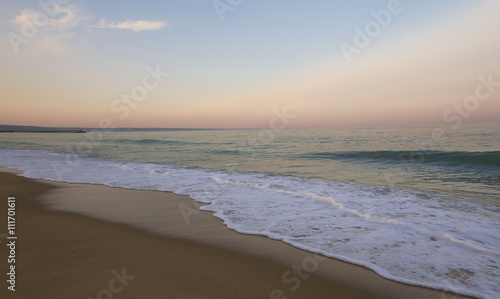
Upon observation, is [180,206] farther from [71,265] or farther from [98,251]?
[71,265]

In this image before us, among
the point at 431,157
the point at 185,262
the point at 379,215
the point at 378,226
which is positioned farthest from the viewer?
the point at 431,157

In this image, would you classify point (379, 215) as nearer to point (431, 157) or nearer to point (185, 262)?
point (185, 262)

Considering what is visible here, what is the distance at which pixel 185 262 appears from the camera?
3631 millimetres

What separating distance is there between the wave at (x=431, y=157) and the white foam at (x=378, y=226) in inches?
386

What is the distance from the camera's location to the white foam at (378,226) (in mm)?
3539

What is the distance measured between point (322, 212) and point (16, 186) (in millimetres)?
9447

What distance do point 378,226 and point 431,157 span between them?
14.8 m

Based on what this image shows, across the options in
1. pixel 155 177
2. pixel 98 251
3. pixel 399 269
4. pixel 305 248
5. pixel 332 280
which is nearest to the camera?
pixel 332 280

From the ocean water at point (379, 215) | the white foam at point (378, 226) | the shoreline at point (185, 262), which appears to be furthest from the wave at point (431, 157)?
the shoreline at point (185, 262)

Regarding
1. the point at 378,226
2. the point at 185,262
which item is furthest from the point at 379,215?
the point at 185,262

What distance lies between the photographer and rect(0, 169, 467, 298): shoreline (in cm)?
301

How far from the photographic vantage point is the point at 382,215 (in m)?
5.91

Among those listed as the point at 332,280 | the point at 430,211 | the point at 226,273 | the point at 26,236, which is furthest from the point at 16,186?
the point at 430,211

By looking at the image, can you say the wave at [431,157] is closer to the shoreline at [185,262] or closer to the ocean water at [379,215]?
the ocean water at [379,215]
